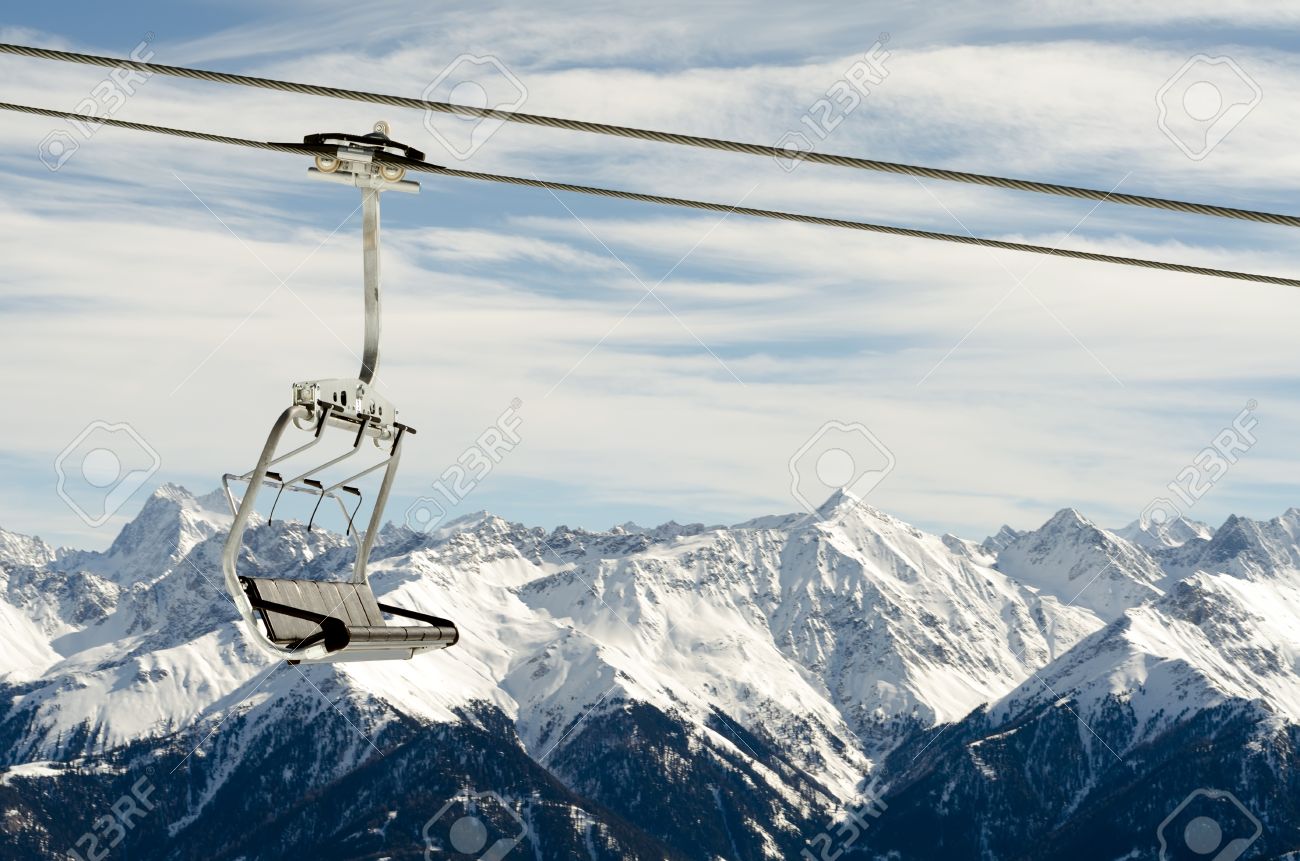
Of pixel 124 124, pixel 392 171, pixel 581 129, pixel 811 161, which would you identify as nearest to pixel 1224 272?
pixel 811 161

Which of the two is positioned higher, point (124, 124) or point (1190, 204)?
point (124, 124)

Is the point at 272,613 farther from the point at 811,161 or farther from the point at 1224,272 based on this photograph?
the point at 1224,272

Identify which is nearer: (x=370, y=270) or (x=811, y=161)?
(x=370, y=270)

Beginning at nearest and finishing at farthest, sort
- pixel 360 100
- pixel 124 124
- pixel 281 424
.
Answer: pixel 281 424, pixel 360 100, pixel 124 124

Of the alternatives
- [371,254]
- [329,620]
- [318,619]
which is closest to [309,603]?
[318,619]

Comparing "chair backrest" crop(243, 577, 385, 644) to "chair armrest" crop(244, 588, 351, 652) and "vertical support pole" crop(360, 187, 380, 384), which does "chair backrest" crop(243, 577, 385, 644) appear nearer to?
"chair armrest" crop(244, 588, 351, 652)

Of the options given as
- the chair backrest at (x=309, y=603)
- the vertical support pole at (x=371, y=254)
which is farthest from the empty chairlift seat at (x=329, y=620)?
the vertical support pole at (x=371, y=254)

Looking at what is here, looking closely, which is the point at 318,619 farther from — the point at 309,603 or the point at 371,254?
the point at 371,254

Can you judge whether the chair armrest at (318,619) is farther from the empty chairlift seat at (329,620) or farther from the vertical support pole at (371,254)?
the vertical support pole at (371,254)
